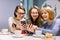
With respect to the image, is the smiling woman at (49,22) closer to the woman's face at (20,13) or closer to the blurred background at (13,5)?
the blurred background at (13,5)

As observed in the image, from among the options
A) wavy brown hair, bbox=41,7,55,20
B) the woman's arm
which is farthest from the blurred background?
the woman's arm

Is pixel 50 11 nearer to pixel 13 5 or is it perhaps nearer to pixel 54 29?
pixel 54 29

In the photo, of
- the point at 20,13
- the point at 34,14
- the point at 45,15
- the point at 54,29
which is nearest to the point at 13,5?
the point at 20,13

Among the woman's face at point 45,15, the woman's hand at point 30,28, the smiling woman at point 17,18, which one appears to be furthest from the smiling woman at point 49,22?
the smiling woman at point 17,18

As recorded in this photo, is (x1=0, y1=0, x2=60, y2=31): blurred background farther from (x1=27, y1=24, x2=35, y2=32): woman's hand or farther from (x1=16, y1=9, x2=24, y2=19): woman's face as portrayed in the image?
(x1=27, y1=24, x2=35, y2=32): woman's hand

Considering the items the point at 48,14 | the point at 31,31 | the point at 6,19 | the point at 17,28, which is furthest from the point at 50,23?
the point at 6,19

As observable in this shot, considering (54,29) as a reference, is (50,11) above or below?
above

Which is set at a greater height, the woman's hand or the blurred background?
the blurred background

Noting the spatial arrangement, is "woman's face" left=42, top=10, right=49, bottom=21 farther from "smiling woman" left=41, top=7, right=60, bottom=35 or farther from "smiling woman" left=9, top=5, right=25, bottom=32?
"smiling woman" left=9, top=5, right=25, bottom=32

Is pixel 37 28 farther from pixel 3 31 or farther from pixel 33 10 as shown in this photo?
pixel 3 31

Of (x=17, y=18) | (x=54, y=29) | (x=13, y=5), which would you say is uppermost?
(x=13, y=5)

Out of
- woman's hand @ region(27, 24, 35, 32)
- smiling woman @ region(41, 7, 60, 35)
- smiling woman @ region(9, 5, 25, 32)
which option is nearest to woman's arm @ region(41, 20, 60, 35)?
smiling woman @ region(41, 7, 60, 35)

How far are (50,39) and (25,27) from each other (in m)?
0.41

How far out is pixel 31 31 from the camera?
53.4 inches
